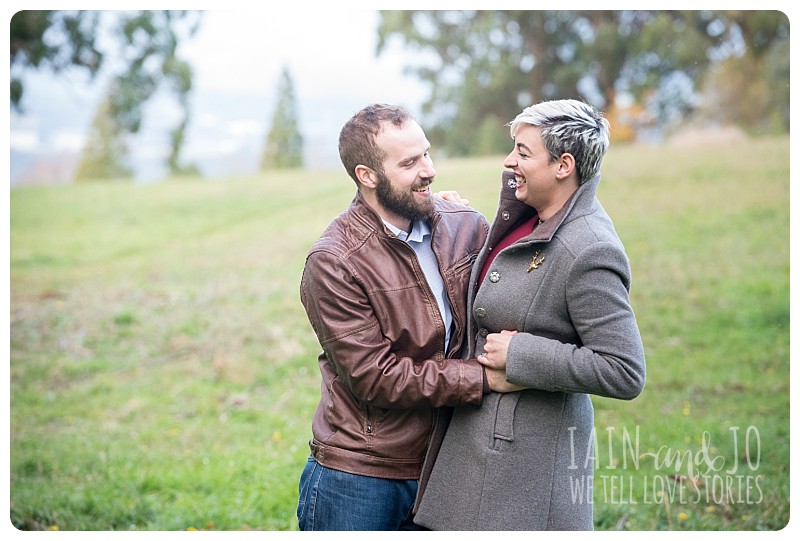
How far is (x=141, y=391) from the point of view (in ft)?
23.1

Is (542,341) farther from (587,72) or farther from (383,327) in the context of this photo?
(587,72)

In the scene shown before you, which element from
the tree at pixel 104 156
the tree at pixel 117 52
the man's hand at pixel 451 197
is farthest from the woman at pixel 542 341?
the tree at pixel 104 156

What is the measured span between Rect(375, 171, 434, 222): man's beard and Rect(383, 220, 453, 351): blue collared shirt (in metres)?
0.05

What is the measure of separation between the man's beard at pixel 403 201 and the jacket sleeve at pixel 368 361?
0.26 meters

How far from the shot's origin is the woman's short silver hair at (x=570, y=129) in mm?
2355

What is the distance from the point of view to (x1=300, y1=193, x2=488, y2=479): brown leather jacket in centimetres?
245

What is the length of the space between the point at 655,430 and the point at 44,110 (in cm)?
989

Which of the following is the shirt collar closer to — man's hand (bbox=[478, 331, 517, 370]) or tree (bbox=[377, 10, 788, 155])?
man's hand (bbox=[478, 331, 517, 370])

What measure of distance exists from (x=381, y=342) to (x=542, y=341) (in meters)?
0.48

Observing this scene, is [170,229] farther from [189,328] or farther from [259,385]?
[259,385]

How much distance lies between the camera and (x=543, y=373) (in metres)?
2.33

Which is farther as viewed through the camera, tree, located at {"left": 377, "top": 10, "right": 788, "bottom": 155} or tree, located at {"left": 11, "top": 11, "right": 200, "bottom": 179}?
tree, located at {"left": 377, "top": 10, "right": 788, "bottom": 155}

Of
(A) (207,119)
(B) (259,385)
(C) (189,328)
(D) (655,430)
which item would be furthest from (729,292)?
(A) (207,119)

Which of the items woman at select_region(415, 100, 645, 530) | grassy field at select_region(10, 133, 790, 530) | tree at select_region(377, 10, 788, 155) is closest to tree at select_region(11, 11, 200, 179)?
grassy field at select_region(10, 133, 790, 530)
